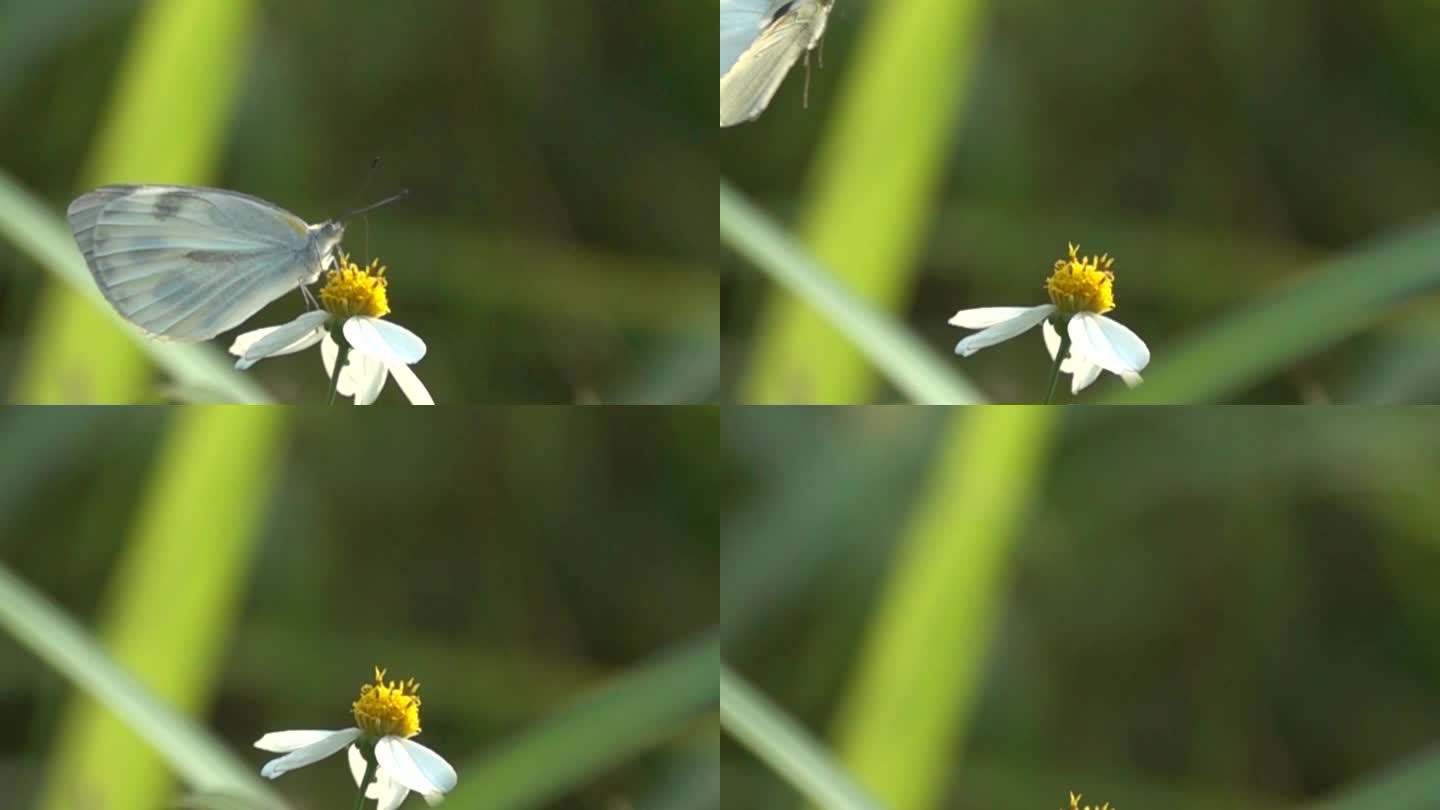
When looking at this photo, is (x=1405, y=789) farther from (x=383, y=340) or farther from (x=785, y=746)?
(x=383, y=340)

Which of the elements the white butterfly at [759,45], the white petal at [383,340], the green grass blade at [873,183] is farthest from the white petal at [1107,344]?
the white petal at [383,340]

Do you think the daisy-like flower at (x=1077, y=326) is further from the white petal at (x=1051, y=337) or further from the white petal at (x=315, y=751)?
the white petal at (x=315, y=751)

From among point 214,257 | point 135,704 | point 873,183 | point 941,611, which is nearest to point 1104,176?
point 873,183

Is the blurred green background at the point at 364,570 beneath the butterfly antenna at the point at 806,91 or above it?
beneath

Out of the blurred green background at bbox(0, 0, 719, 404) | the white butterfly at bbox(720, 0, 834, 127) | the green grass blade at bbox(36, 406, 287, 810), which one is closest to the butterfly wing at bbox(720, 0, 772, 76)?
the white butterfly at bbox(720, 0, 834, 127)

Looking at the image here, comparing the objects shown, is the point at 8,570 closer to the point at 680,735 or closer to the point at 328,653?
the point at 328,653

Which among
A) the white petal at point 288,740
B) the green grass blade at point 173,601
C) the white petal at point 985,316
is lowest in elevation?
the white petal at point 288,740

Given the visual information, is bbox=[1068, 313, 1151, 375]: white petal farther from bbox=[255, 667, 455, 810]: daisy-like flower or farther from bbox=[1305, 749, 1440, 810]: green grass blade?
bbox=[255, 667, 455, 810]: daisy-like flower
